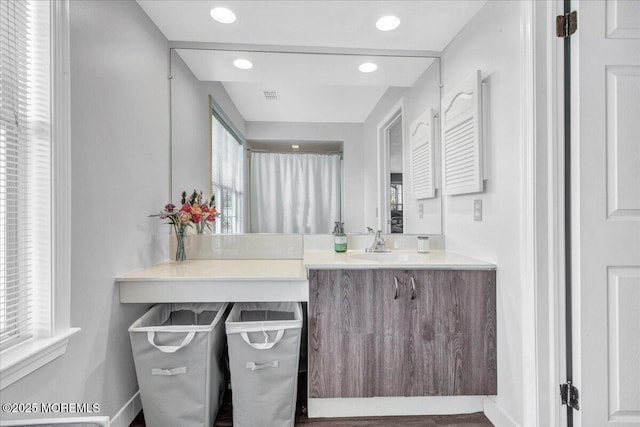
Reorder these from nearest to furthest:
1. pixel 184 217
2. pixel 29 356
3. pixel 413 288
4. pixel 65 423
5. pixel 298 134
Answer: pixel 65 423, pixel 29 356, pixel 413 288, pixel 184 217, pixel 298 134

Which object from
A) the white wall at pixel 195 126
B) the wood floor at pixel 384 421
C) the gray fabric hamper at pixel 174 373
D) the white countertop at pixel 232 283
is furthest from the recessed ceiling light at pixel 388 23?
the wood floor at pixel 384 421

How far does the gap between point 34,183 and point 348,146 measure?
1684 millimetres

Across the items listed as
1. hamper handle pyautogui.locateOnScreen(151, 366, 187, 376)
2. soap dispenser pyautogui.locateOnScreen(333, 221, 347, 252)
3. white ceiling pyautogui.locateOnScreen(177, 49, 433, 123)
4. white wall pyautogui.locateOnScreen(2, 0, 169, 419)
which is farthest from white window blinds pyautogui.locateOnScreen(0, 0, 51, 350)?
soap dispenser pyautogui.locateOnScreen(333, 221, 347, 252)

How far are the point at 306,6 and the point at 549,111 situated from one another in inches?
52.8

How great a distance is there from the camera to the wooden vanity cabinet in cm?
154

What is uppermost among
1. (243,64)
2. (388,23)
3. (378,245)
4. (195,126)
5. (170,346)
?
(388,23)

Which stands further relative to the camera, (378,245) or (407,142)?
(407,142)

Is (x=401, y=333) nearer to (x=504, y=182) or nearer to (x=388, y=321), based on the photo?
(x=388, y=321)

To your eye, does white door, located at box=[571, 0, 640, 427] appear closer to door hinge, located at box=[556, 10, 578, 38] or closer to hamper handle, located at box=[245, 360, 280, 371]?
door hinge, located at box=[556, 10, 578, 38]

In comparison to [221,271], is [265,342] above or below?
below

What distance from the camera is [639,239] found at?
1.25 m

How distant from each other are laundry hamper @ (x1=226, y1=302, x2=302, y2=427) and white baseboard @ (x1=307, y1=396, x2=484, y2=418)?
23 cm

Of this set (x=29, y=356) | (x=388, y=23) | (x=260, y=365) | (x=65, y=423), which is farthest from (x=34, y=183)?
(x=388, y=23)

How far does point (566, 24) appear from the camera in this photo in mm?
1309
